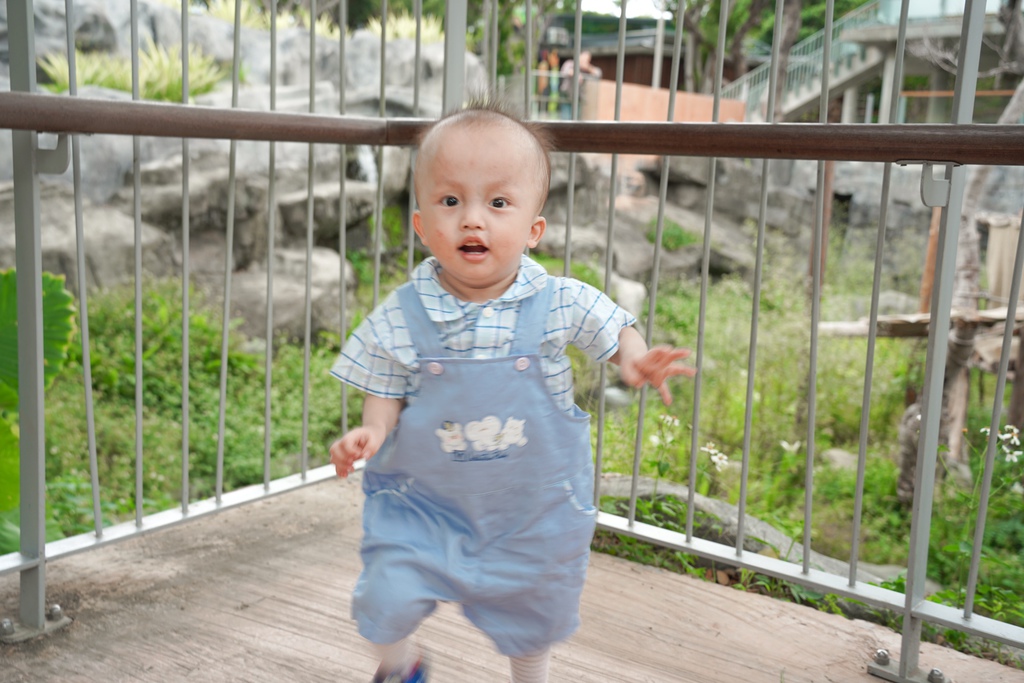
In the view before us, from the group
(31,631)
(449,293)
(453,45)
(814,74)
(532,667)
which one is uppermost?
(814,74)

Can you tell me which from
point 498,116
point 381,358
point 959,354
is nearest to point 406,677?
point 381,358

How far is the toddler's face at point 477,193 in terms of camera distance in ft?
4.92

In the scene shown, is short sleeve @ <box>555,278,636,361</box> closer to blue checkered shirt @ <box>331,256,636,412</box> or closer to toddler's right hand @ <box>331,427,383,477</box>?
blue checkered shirt @ <box>331,256,636,412</box>

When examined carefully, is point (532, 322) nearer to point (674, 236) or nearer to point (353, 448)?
point (353, 448)

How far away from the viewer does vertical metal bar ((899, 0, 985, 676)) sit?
190 centimetres

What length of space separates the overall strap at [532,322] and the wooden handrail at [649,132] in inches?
29.7

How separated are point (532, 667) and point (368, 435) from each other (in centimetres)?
59

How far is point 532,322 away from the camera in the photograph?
5.17 ft

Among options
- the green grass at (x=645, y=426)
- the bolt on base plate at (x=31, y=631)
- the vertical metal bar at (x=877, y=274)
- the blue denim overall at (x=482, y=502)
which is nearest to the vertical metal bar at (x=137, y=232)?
the bolt on base plate at (x=31, y=631)

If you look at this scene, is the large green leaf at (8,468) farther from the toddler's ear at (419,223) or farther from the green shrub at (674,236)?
the green shrub at (674,236)

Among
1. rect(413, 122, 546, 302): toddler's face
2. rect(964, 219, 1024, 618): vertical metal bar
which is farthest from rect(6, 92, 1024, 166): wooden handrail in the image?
rect(413, 122, 546, 302): toddler's face

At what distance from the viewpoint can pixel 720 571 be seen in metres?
2.76

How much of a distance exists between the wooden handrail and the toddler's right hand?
41.5 inches

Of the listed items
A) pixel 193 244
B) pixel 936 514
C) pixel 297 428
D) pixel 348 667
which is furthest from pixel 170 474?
pixel 936 514
